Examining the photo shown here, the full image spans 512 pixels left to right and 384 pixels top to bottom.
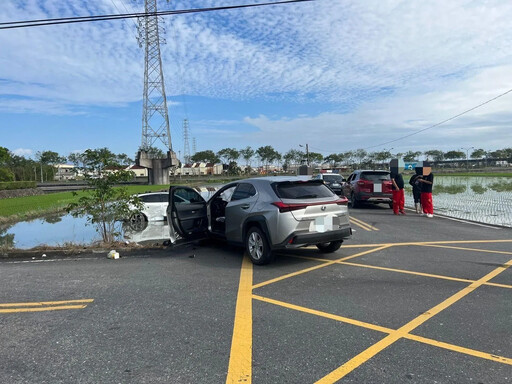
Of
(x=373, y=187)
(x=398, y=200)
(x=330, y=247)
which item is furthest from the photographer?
(x=373, y=187)

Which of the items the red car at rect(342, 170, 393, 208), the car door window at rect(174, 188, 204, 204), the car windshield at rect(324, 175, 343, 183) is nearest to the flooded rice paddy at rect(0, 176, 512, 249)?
the car door window at rect(174, 188, 204, 204)

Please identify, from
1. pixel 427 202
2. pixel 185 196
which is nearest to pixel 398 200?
pixel 427 202

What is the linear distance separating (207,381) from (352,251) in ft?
17.6

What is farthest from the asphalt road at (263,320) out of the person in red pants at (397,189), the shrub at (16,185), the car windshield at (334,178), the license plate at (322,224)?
the shrub at (16,185)

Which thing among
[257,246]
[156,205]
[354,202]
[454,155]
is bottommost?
[354,202]

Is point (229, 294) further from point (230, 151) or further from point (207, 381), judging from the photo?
point (230, 151)

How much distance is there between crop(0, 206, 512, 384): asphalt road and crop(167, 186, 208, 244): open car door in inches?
30.9

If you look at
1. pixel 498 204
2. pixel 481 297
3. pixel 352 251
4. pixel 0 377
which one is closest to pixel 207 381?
pixel 0 377

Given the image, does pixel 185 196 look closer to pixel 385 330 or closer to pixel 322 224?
pixel 322 224

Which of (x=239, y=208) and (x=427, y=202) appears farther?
A: (x=427, y=202)

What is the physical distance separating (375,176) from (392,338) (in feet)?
42.5

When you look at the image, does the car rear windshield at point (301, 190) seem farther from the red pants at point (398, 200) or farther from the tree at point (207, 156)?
the tree at point (207, 156)

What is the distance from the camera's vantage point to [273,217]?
6.19m

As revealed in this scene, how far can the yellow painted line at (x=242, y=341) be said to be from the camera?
118 inches
